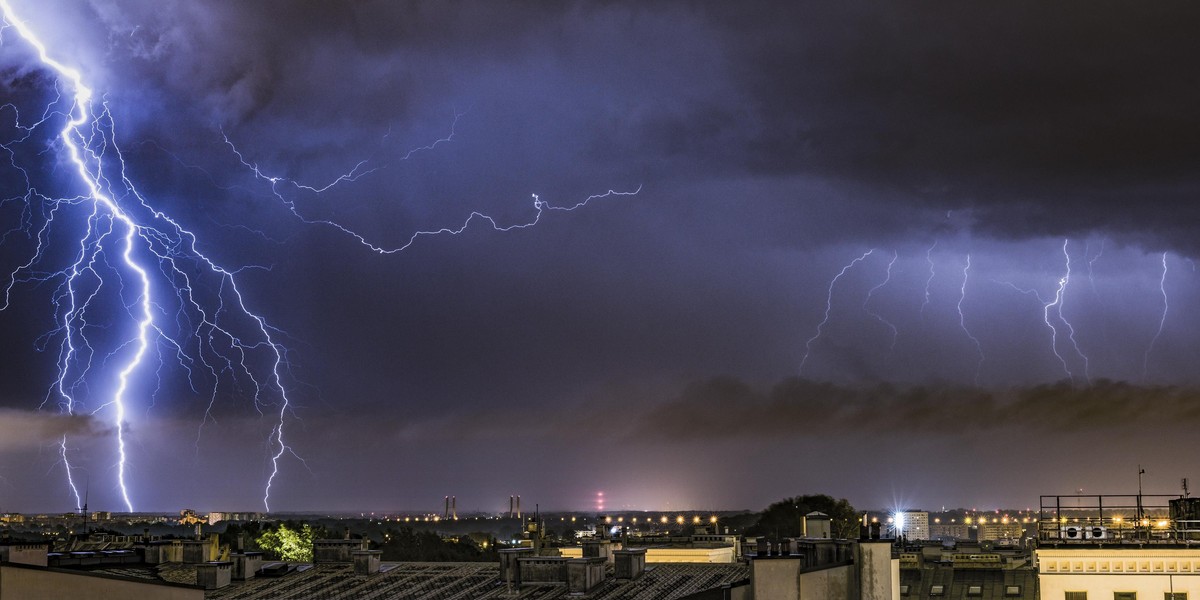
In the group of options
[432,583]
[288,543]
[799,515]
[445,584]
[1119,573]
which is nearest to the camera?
[445,584]

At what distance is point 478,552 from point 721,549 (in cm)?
6087

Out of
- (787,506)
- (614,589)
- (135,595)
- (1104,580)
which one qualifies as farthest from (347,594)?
(787,506)

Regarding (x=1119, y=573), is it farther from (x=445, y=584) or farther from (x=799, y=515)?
(x=799, y=515)

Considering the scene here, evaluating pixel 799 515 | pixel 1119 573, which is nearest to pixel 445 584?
pixel 1119 573

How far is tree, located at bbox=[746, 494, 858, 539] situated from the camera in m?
97.2

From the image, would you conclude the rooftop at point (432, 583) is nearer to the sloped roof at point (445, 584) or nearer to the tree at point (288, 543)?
the sloped roof at point (445, 584)

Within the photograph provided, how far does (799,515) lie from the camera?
113 metres

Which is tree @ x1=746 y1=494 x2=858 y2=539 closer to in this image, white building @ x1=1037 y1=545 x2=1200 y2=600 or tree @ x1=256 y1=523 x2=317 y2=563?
tree @ x1=256 y1=523 x2=317 y2=563

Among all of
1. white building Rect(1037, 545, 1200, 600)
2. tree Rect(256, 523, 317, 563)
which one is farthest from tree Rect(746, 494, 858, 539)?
white building Rect(1037, 545, 1200, 600)

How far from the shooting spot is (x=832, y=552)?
26.4m

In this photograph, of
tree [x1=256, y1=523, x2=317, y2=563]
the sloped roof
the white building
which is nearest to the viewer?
the sloped roof

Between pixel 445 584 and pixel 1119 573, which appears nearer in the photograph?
pixel 445 584

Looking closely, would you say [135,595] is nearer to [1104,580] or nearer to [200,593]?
[200,593]

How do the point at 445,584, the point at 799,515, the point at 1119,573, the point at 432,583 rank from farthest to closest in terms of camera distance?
the point at 799,515
the point at 1119,573
the point at 432,583
the point at 445,584
